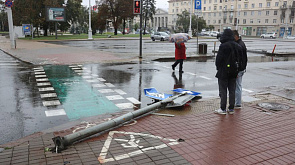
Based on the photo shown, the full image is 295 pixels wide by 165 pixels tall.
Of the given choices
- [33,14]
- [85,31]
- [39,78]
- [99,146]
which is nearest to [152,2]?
[85,31]

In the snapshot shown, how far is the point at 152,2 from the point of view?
97.1 m

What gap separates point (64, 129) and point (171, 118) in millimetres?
2240

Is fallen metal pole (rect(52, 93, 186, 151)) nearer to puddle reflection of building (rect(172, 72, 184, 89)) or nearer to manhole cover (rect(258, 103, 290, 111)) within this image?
manhole cover (rect(258, 103, 290, 111))

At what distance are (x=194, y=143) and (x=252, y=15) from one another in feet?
341

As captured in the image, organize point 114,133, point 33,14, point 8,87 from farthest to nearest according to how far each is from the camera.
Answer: point 33,14, point 8,87, point 114,133

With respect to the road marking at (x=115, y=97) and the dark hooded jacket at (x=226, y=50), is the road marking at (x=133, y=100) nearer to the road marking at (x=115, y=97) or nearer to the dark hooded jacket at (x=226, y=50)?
the road marking at (x=115, y=97)

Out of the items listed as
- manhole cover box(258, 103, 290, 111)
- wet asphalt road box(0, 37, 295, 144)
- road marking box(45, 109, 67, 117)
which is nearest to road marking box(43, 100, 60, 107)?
wet asphalt road box(0, 37, 295, 144)

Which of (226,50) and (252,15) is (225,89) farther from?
(252,15)

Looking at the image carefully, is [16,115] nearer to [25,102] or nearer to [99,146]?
[25,102]

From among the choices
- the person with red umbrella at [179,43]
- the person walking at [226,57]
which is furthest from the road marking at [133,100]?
the person with red umbrella at [179,43]

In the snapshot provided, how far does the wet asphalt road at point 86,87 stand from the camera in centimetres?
613

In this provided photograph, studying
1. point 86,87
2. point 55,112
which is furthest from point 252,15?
point 55,112

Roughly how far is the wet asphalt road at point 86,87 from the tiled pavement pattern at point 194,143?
126cm

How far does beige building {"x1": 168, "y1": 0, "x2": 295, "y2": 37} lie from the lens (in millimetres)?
88188
